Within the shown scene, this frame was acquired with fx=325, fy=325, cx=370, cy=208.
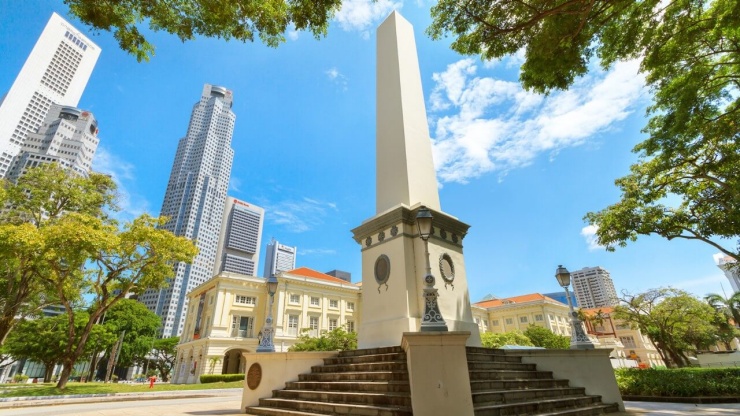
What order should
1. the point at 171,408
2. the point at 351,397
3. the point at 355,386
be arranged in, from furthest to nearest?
the point at 171,408
the point at 355,386
the point at 351,397

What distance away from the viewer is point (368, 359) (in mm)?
6660

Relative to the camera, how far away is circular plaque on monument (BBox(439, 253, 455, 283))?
7.91m

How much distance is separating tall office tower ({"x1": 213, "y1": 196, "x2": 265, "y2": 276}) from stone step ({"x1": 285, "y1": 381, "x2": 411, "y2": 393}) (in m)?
107

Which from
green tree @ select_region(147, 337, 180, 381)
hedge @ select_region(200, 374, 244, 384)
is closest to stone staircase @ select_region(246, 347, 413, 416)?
hedge @ select_region(200, 374, 244, 384)

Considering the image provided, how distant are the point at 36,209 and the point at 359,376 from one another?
63.9 feet

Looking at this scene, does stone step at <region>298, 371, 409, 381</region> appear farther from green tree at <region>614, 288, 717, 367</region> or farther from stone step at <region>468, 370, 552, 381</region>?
green tree at <region>614, 288, 717, 367</region>

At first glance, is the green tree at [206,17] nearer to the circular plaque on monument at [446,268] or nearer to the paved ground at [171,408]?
the circular plaque on monument at [446,268]

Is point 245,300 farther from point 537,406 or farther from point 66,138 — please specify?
point 66,138

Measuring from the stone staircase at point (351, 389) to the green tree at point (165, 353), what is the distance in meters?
48.8

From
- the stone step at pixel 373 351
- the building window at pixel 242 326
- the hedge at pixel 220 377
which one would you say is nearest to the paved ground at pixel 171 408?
the stone step at pixel 373 351

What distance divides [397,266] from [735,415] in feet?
22.1

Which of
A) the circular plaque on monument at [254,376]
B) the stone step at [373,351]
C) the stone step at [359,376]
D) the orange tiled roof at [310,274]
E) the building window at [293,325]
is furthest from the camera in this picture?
the orange tiled roof at [310,274]

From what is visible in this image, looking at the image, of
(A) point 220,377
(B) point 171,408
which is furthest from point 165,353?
(B) point 171,408

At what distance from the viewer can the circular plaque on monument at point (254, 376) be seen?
23.4ft
